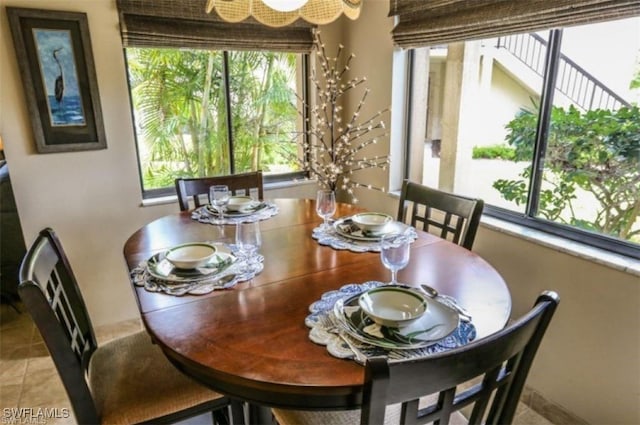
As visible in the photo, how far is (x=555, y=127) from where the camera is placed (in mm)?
1920

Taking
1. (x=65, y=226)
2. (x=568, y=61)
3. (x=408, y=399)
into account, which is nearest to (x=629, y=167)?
(x=568, y=61)

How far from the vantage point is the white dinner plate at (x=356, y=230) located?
1693mm

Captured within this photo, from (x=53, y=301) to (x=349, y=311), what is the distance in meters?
0.93

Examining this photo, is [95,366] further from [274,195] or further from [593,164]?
[593,164]

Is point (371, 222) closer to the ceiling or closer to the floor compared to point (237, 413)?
closer to the ceiling

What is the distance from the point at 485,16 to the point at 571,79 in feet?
1.64

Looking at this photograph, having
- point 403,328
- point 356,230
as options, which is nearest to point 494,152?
point 356,230

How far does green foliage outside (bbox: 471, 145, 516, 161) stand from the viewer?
2.18m

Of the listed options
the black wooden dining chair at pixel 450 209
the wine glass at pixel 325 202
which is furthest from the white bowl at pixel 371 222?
the black wooden dining chair at pixel 450 209

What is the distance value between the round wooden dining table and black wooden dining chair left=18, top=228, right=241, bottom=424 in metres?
0.23

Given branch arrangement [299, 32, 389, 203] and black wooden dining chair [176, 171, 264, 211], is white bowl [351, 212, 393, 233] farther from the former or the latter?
branch arrangement [299, 32, 389, 203]

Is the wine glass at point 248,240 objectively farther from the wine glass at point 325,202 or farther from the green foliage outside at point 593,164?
the green foliage outside at point 593,164

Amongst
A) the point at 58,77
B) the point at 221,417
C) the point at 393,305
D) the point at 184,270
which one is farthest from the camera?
the point at 58,77

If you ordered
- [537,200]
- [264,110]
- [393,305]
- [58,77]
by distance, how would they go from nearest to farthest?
1. [393,305]
2. [537,200]
3. [58,77]
4. [264,110]
